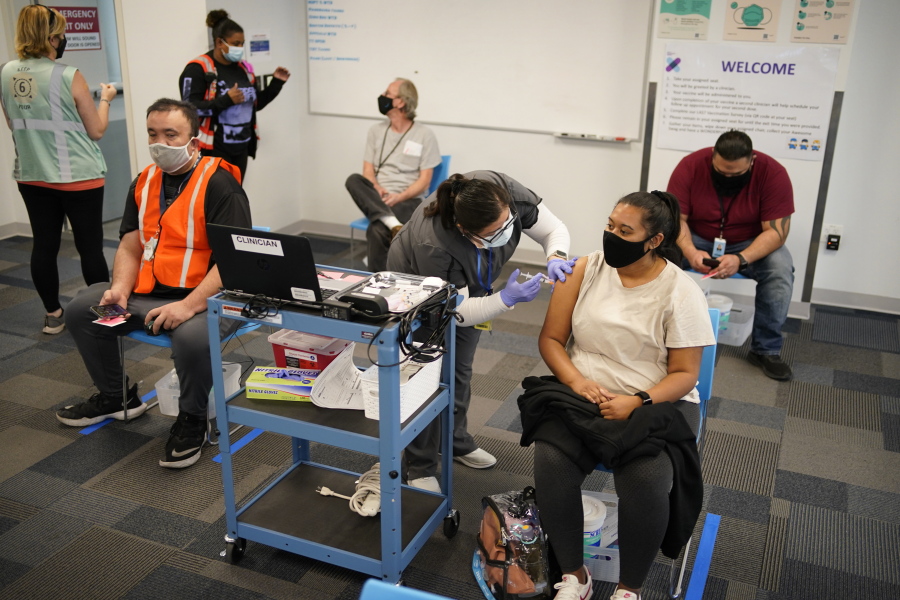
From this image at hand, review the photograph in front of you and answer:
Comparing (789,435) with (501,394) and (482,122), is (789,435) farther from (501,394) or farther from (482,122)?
(482,122)

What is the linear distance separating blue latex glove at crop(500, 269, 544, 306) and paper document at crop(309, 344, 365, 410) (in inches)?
19.9

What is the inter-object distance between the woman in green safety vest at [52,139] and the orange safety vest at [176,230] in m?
0.94

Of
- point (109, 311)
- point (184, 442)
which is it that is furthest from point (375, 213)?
point (184, 442)

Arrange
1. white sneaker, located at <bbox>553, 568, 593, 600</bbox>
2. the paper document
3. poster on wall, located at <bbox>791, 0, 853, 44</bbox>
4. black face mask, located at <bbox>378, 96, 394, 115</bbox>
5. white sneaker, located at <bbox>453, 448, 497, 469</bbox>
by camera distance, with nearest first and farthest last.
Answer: white sneaker, located at <bbox>553, 568, 593, 600</bbox> → the paper document → white sneaker, located at <bbox>453, 448, 497, 469</bbox> → poster on wall, located at <bbox>791, 0, 853, 44</bbox> → black face mask, located at <bbox>378, 96, 394, 115</bbox>

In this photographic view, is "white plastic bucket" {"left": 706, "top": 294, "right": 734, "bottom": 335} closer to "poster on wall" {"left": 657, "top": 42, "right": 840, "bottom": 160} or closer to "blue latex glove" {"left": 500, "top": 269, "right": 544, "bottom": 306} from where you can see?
"poster on wall" {"left": 657, "top": 42, "right": 840, "bottom": 160}

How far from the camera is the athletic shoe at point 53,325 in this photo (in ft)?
13.0

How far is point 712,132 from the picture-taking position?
4293 mm

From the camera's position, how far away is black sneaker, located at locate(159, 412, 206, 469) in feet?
9.37

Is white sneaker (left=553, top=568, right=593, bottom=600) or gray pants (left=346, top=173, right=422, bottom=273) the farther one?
gray pants (left=346, top=173, right=422, bottom=273)

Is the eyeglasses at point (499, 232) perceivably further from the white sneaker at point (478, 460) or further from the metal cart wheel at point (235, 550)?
the metal cart wheel at point (235, 550)

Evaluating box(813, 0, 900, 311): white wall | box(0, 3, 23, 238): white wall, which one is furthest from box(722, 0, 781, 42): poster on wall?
box(0, 3, 23, 238): white wall

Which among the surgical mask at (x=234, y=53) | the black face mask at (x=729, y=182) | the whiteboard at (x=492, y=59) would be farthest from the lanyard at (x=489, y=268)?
the surgical mask at (x=234, y=53)

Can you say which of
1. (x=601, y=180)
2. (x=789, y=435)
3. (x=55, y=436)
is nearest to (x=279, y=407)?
(x=55, y=436)

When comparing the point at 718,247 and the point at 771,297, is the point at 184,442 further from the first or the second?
the point at 771,297
